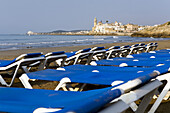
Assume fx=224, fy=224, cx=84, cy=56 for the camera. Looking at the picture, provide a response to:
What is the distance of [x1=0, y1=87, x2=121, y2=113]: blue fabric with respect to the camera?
2.89ft

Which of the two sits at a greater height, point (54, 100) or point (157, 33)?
point (54, 100)

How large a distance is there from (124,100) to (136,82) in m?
0.19

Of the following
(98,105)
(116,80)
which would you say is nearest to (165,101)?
(116,80)

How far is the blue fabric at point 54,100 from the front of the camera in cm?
88

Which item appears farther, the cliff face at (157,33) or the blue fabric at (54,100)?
the cliff face at (157,33)

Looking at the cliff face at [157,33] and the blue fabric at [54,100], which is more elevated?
the blue fabric at [54,100]

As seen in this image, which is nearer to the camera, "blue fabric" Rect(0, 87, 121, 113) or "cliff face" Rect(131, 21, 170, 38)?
"blue fabric" Rect(0, 87, 121, 113)

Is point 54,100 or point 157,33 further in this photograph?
point 157,33

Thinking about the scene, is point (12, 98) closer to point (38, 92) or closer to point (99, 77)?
point (38, 92)

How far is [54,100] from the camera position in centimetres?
155

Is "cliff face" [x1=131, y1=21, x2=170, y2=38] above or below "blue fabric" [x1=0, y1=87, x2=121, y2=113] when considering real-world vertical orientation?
below

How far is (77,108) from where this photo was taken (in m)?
0.81

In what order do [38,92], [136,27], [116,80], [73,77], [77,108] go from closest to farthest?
[77,108] → [38,92] → [116,80] → [73,77] → [136,27]

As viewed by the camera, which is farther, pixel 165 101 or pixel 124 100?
pixel 165 101
